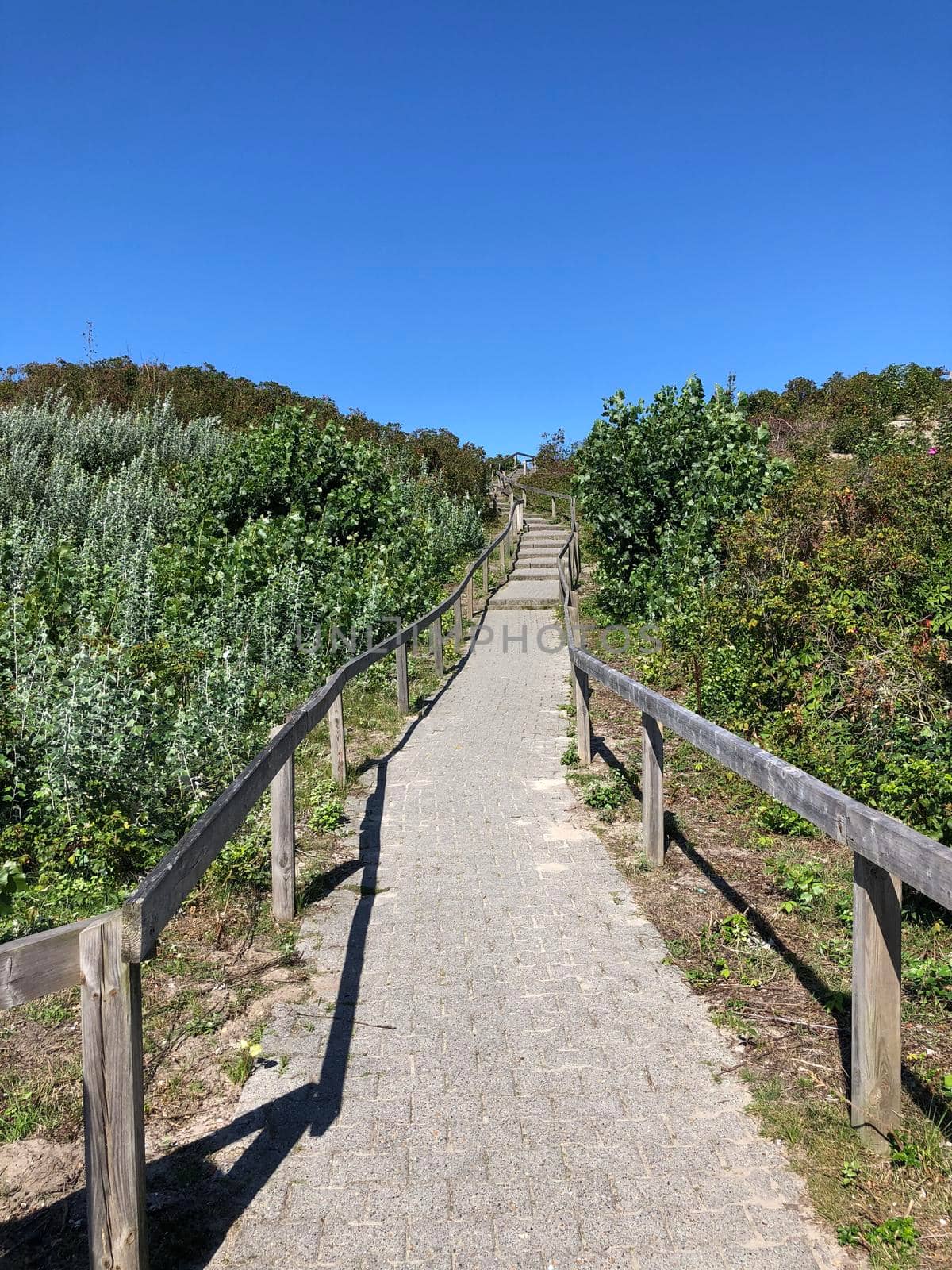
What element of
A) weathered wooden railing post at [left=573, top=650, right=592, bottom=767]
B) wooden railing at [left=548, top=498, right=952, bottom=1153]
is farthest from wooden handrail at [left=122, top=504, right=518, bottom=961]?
weathered wooden railing post at [left=573, top=650, right=592, bottom=767]

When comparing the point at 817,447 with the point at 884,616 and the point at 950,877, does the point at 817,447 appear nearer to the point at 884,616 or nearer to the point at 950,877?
the point at 884,616

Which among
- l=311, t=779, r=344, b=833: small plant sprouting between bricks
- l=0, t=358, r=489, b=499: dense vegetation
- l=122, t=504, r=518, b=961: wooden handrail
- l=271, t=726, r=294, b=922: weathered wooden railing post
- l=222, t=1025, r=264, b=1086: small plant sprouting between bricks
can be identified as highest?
l=0, t=358, r=489, b=499: dense vegetation

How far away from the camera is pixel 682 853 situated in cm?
580

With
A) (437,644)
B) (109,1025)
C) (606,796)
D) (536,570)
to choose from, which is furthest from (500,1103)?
(536,570)

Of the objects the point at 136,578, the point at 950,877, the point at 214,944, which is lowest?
the point at 214,944

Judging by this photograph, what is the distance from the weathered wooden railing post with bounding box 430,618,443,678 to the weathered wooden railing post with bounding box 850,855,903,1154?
1042cm

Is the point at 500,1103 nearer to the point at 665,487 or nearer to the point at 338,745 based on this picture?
the point at 338,745

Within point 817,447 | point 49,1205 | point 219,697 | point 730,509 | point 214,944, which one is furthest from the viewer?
point 817,447

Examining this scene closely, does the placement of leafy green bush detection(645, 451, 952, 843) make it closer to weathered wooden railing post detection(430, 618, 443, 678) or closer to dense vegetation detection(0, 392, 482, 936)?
weathered wooden railing post detection(430, 618, 443, 678)

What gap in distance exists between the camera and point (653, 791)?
215 inches

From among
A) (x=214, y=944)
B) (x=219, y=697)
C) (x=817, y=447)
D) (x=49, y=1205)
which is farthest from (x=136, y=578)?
(x=817, y=447)

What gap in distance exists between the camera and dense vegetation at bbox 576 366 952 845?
579 centimetres

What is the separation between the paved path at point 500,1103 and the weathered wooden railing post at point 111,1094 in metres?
0.38

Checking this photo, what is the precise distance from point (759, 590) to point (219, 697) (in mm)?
5456
